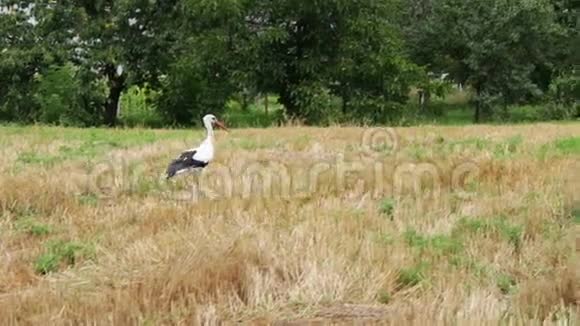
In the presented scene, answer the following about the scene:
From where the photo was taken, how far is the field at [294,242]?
157 inches

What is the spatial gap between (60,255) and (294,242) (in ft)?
5.49

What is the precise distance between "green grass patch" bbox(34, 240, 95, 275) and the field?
14 mm

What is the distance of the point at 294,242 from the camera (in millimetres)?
4945

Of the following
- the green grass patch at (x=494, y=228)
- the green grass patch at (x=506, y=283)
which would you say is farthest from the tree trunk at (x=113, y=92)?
the green grass patch at (x=506, y=283)

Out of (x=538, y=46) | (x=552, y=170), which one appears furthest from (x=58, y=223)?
(x=538, y=46)

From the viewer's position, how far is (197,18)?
27.3 metres

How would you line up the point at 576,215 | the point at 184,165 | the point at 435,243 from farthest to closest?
the point at 184,165 < the point at 576,215 < the point at 435,243

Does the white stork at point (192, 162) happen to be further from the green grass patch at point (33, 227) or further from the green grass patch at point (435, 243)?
the green grass patch at point (435, 243)

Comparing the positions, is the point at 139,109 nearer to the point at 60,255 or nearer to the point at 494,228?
the point at 60,255

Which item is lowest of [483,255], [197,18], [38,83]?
[483,255]

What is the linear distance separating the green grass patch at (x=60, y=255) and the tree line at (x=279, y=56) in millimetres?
19129

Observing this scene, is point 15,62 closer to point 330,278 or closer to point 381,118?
point 381,118

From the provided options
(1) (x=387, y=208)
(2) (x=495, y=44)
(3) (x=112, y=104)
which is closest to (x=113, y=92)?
(3) (x=112, y=104)

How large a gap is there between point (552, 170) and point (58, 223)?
5501mm
